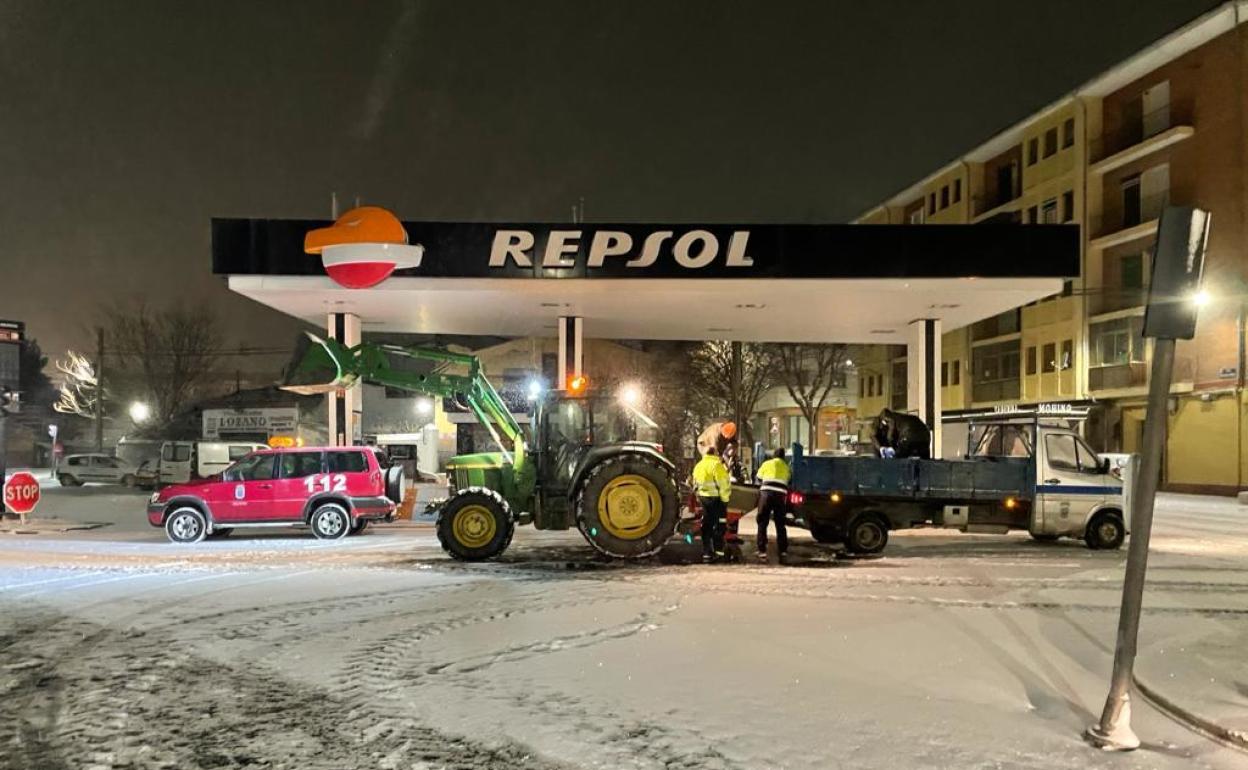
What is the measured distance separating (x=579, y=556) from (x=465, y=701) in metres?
7.05

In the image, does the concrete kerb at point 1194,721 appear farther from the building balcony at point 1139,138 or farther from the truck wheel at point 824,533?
the building balcony at point 1139,138

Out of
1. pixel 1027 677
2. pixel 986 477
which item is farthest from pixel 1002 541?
pixel 1027 677

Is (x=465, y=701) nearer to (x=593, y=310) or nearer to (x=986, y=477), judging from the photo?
(x=986, y=477)

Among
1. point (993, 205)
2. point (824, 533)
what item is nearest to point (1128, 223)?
point (993, 205)

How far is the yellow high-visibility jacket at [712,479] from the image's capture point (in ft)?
40.4

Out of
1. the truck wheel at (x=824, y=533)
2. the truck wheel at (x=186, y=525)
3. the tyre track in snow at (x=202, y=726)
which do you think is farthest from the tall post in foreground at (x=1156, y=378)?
the truck wheel at (x=186, y=525)

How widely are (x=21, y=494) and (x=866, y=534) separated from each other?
17.3 metres

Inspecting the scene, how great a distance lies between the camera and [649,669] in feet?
22.1

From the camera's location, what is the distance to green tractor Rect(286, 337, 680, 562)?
12.2m

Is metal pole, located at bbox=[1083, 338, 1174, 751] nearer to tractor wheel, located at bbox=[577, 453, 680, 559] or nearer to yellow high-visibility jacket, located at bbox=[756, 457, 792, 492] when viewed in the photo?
tractor wheel, located at bbox=[577, 453, 680, 559]

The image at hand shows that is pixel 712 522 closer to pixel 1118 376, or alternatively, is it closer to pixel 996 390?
pixel 1118 376

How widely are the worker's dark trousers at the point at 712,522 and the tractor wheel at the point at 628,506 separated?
19.4 inches

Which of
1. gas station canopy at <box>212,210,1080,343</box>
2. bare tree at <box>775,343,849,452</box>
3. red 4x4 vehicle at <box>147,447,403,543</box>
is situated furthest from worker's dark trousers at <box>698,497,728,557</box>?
bare tree at <box>775,343,849,452</box>

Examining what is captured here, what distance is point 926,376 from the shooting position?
22.4m
